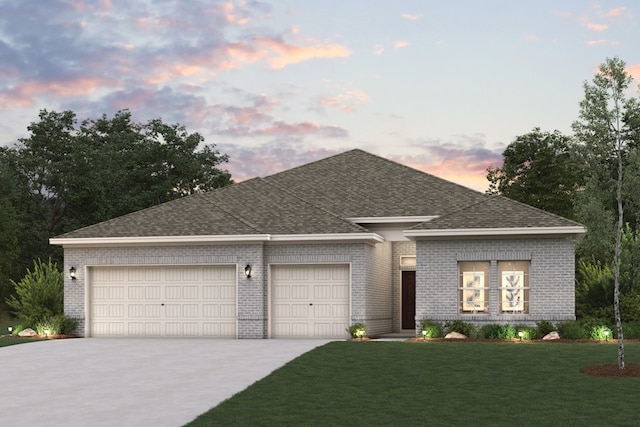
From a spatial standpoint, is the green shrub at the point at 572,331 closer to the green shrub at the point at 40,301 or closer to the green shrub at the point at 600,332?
the green shrub at the point at 600,332

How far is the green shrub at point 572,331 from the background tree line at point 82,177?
108 ft

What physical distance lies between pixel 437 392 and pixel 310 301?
568 inches

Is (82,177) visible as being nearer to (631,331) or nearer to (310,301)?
(310,301)

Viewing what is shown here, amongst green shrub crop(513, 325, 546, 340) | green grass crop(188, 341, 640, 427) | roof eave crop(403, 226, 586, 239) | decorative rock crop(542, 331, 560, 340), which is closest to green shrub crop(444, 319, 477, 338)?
green shrub crop(513, 325, 546, 340)

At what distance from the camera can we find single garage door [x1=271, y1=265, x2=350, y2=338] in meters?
29.0

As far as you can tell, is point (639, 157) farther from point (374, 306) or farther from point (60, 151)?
point (60, 151)

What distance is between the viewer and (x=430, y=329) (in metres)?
27.5

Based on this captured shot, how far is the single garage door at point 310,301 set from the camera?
95.0ft

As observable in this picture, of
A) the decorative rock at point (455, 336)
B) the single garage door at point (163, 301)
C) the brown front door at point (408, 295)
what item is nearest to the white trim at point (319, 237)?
the single garage door at point (163, 301)

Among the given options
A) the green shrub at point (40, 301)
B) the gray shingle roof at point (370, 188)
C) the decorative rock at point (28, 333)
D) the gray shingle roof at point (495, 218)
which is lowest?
the decorative rock at point (28, 333)

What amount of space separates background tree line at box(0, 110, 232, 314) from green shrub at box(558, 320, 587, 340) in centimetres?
3301

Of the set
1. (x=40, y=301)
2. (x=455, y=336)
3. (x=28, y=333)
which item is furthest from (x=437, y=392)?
(x=40, y=301)

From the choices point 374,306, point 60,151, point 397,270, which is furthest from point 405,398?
point 60,151

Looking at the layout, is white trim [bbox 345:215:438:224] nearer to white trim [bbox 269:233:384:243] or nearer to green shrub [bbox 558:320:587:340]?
white trim [bbox 269:233:384:243]
